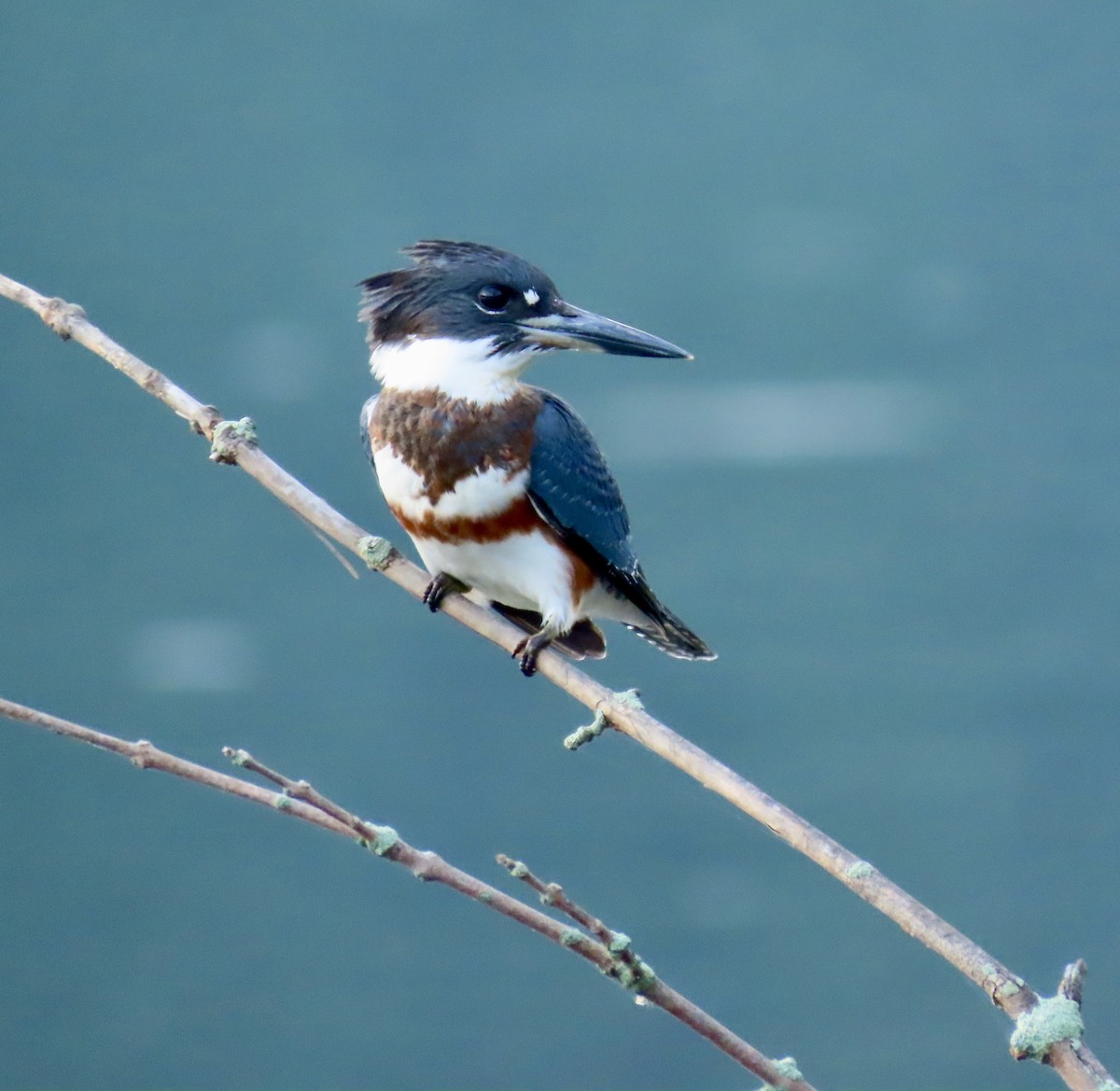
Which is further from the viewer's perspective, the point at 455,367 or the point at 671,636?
the point at 671,636

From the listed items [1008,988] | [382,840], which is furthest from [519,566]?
[1008,988]

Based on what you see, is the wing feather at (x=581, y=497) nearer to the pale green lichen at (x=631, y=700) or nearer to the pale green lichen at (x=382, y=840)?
the pale green lichen at (x=631, y=700)

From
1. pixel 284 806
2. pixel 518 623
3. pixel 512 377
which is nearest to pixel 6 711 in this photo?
pixel 284 806

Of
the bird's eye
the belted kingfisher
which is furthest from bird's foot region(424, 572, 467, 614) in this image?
the bird's eye

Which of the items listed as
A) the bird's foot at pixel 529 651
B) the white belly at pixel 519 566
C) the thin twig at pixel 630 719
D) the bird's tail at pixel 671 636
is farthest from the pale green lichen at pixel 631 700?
the bird's tail at pixel 671 636

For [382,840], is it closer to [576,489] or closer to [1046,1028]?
[1046,1028]

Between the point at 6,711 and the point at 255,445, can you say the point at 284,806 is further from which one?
the point at 255,445

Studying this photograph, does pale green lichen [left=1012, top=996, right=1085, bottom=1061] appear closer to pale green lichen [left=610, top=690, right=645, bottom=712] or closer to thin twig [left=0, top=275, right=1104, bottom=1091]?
thin twig [left=0, top=275, right=1104, bottom=1091]
